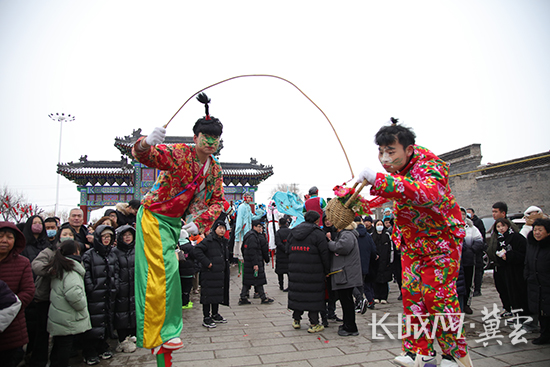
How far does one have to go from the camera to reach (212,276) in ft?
18.5

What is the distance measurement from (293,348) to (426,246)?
90.7 inches

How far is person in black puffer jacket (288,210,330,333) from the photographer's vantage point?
4.88 m

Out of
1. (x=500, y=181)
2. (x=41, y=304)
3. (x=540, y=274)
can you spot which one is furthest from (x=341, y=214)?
A: (x=500, y=181)

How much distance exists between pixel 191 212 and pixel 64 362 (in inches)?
90.1

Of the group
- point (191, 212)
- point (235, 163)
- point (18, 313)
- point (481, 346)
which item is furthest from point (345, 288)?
point (235, 163)

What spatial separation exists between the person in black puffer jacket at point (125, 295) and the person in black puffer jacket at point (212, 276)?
1.31m

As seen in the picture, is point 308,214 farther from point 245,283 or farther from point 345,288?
point 245,283

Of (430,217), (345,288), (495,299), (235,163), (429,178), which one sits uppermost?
(235,163)

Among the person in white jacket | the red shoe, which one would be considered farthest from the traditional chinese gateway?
the red shoe

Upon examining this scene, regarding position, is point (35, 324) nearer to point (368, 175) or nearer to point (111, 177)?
point (368, 175)

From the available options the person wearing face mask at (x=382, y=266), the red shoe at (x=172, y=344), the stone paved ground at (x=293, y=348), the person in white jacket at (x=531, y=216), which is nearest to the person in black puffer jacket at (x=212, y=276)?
the stone paved ground at (x=293, y=348)

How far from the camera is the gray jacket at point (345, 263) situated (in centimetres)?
489

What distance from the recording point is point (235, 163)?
2348cm

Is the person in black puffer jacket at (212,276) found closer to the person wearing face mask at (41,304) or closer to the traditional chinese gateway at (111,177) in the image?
the person wearing face mask at (41,304)
